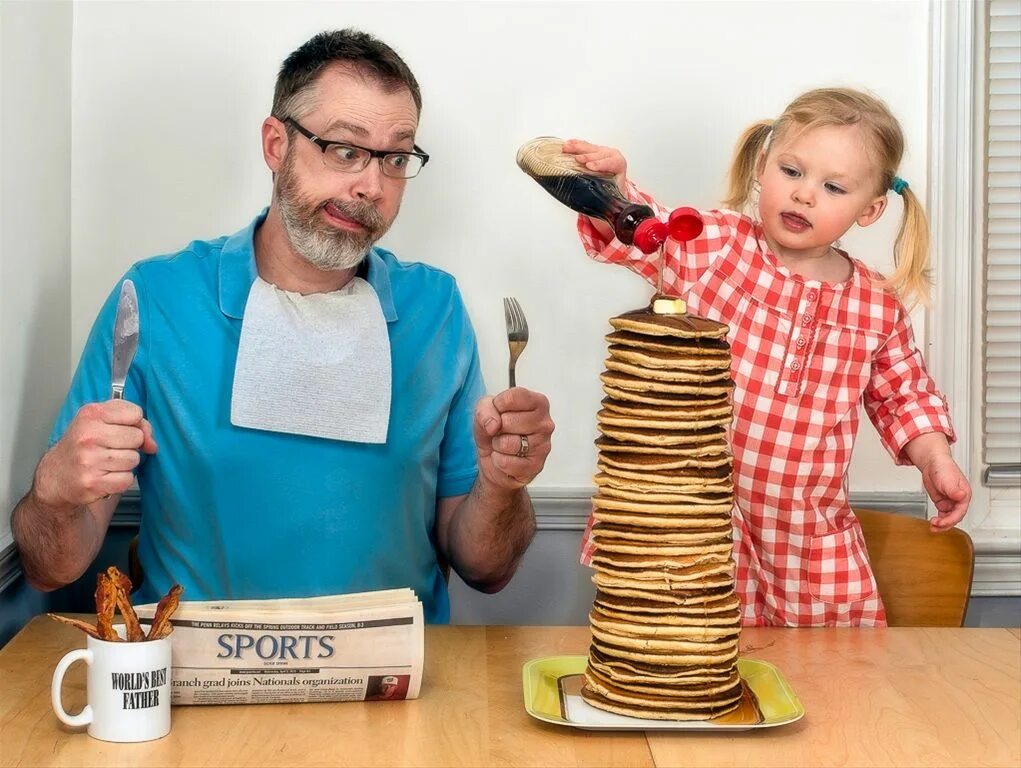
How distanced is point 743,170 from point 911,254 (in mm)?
318

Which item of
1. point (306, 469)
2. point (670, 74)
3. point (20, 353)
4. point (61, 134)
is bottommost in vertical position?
point (306, 469)

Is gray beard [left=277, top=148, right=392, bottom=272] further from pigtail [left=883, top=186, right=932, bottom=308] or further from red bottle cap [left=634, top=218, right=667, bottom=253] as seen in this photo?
pigtail [left=883, top=186, right=932, bottom=308]

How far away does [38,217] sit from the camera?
197 centimetres

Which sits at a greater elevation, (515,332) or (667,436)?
(515,332)

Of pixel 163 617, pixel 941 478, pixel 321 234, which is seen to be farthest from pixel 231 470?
pixel 941 478

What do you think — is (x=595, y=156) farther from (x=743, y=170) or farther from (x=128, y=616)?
(x=128, y=616)

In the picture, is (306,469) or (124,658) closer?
(124,658)

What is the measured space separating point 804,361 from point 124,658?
116 centimetres

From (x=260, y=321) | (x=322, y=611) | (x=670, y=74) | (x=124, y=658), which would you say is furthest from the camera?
(x=670, y=74)

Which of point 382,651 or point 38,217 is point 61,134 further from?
point 382,651

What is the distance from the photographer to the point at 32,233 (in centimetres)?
193

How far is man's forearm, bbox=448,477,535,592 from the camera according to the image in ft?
6.07

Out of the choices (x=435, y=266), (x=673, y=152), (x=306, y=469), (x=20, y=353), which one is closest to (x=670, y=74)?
(x=673, y=152)

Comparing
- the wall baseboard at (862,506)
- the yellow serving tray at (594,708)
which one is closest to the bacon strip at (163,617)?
the yellow serving tray at (594,708)
